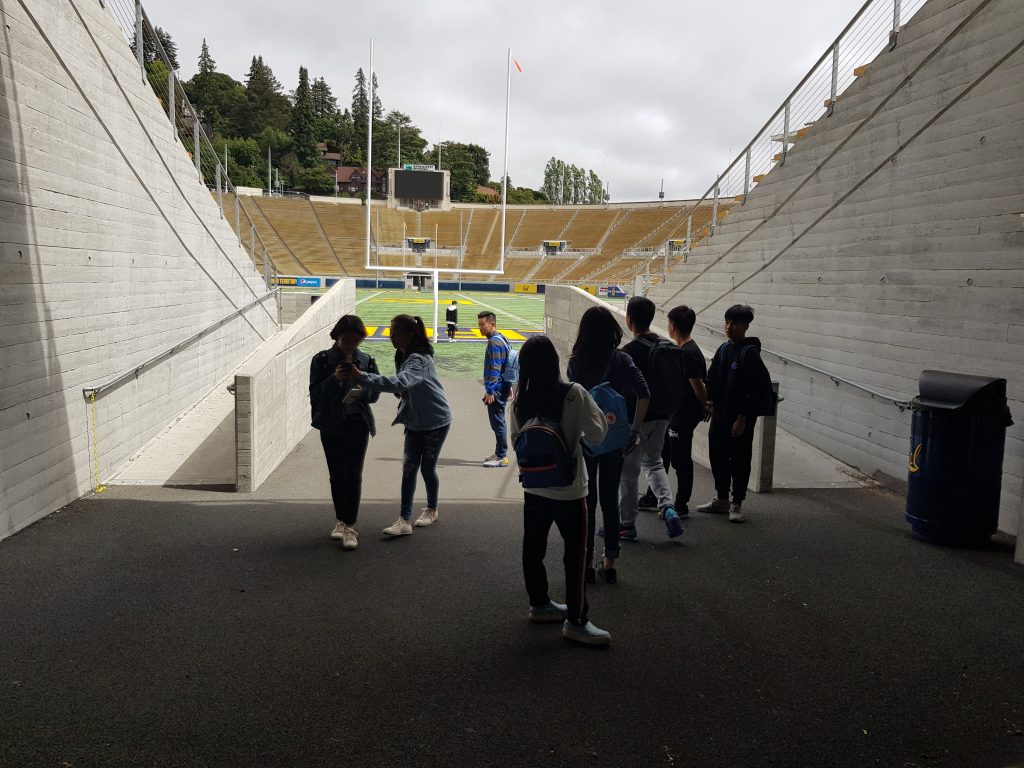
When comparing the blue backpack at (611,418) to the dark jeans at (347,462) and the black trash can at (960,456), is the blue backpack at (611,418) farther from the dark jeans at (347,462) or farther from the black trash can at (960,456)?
the black trash can at (960,456)

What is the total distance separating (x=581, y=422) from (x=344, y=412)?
6.17 feet

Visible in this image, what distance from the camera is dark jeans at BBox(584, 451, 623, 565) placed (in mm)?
4438

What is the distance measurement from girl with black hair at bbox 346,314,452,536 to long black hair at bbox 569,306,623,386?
113 centimetres

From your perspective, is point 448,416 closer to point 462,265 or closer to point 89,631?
point 89,631

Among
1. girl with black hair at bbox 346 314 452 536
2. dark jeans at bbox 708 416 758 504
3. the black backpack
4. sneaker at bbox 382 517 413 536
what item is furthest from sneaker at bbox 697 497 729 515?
sneaker at bbox 382 517 413 536

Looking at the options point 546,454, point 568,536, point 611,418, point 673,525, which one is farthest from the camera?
point 673,525

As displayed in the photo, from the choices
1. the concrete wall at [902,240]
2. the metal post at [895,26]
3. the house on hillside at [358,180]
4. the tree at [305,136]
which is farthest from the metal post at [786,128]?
the tree at [305,136]

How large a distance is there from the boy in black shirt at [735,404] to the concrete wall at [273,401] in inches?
156

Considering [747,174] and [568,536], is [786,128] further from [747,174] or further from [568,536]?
[568,536]

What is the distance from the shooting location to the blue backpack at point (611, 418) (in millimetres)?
4180

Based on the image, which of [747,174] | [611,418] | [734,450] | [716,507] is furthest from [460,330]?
[611,418]

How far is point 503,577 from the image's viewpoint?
4727mm

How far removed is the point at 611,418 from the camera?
4.19 m

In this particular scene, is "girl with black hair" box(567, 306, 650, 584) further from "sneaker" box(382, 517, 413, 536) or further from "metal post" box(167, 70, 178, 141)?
"metal post" box(167, 70, 178, 141)
